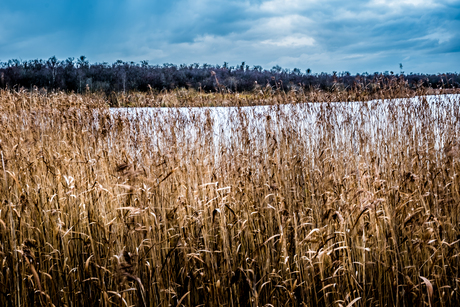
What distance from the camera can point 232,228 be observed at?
2.24 metres

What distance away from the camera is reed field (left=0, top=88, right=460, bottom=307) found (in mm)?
1619

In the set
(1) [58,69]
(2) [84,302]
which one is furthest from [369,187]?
(1) [58,69]

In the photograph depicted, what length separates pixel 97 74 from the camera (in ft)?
49.8

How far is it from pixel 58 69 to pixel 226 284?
1613 centimetres

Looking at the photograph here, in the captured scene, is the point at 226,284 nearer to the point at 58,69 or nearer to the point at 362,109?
the point at 362,109

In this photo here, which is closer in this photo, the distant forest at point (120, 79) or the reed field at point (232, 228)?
the reed field at point (232, 228)

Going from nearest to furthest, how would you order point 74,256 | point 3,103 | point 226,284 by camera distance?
point 226,284 → point 74,256 → point 3,103

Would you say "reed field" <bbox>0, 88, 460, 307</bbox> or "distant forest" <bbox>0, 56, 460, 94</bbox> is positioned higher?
"distant forest" <bbox>0, 56, 460, 94</bbox>

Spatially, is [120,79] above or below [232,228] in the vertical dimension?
above

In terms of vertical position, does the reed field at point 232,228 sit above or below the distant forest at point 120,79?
below

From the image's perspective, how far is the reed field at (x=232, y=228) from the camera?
63.7 inches

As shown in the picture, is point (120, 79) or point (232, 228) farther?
point (120, 79)

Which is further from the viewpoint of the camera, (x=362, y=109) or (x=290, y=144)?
(x=362, y=109)

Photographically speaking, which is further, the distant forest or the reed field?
the distant forest
